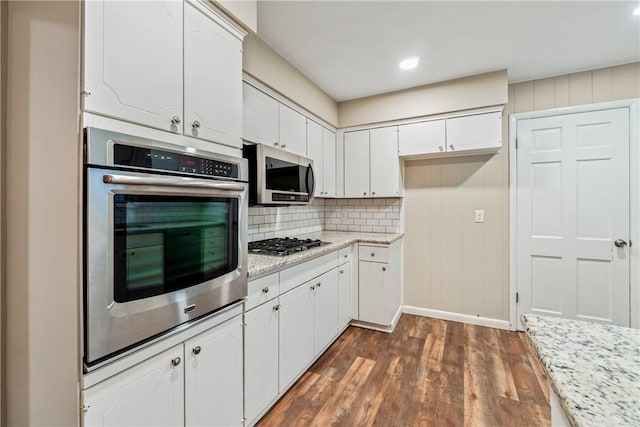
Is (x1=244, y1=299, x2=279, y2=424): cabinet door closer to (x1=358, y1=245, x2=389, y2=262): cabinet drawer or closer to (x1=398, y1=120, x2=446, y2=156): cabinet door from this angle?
(x1=358, y1=245, x2=389, y2=262): cabinet drawer

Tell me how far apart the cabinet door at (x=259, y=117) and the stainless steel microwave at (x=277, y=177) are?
0.39 ft

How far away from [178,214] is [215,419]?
3.12 feet

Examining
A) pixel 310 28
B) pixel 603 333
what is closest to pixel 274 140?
pixel 310 28

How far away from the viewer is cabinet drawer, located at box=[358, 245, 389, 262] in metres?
2.83

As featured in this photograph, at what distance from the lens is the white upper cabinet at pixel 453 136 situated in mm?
2674

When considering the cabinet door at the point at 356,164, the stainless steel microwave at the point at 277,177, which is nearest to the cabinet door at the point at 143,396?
the stainless steel microwave at the point at 277,177

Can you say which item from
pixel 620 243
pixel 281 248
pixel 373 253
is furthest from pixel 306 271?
pixel 620 243

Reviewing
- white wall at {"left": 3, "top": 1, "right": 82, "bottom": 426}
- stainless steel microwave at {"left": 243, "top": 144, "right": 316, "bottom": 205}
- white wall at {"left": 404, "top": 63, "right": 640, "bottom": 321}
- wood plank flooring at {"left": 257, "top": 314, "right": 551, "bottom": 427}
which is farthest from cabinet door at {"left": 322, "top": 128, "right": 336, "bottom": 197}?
white wall at {"left": 3, "top": 1, "right": 82, "bottom": 426}

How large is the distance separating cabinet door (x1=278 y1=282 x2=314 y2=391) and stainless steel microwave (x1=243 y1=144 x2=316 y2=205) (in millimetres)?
684

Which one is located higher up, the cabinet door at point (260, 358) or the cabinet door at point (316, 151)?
the cabinet door at point (316, 151)

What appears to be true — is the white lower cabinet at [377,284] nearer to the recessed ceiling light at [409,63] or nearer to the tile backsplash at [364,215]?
the tile backsplash at [364,215]

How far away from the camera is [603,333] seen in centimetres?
79

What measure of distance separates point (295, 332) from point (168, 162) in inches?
54.7

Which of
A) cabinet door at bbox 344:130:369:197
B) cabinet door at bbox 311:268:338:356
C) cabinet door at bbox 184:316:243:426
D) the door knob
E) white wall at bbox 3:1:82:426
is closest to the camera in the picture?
white wall at bbox 3:1:82:426
